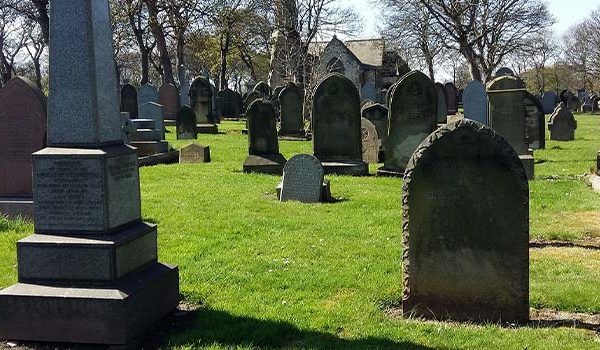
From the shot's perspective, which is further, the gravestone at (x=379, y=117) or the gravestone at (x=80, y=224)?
the gravestone at (x=379, y=117)

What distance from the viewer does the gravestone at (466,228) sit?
499cm

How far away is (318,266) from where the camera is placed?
671 centimetres

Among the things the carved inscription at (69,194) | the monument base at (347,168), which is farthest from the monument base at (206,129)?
the carved inscription at (69,194)

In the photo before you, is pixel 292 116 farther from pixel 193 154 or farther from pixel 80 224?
pixel 80 224

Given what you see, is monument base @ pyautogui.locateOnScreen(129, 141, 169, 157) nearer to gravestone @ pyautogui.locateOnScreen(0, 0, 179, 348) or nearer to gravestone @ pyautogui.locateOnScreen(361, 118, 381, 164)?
gravestone @ pyautogui.locateOnScreen(361, 118, 381, 164)

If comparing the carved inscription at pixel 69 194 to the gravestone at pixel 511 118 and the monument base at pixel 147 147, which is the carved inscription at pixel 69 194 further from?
the monument base at pixel 147 147

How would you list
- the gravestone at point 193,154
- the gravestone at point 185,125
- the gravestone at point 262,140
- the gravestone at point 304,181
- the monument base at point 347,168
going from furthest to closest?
the gravestone at point 185,125 → the gravestone at point 193,154 → the gravestone at point 262,140 → the monument base at point 347,168 → the gravestone at point 304,181

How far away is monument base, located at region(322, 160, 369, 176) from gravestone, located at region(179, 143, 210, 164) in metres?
4.00

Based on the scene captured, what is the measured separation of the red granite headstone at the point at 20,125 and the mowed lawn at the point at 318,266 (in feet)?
3.15

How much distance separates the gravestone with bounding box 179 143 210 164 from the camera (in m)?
16.7

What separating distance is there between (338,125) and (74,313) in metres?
9.94

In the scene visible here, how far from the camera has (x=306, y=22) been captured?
33.3m

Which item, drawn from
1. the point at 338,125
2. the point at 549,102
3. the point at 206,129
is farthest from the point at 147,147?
the point at 549,102

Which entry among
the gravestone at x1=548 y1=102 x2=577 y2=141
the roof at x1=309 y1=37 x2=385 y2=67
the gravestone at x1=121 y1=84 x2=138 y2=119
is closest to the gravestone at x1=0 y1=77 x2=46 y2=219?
the gravestone at x1=121 y1=84 x2=138 y2=119
